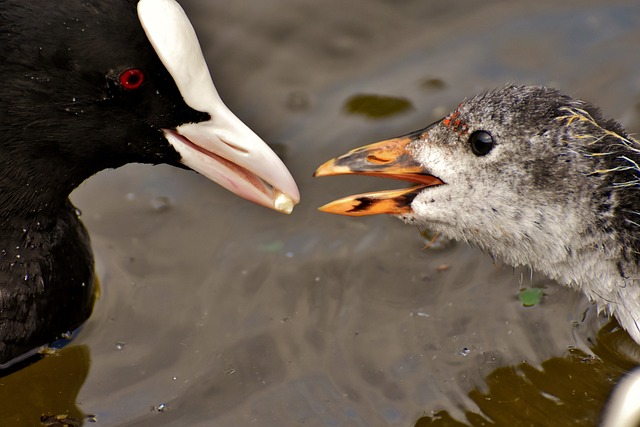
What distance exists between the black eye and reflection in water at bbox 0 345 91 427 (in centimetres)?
230

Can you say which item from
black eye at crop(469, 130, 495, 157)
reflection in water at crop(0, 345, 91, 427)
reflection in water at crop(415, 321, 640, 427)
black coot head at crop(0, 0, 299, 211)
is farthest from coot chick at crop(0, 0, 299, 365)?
reflection in water at crop(415, 321, 640, 427)

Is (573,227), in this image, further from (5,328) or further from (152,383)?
(5,328)

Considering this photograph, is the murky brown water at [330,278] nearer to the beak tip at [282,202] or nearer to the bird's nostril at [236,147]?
the beak tip at [282,202]

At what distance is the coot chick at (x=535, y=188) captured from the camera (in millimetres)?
5137

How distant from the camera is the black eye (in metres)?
5.24

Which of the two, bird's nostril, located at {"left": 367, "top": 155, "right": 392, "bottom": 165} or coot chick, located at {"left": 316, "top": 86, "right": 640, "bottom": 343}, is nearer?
coot chick, located at {"left": 316, "top": 86, "right": 640, "bottom": 343}

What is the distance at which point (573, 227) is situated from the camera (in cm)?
519

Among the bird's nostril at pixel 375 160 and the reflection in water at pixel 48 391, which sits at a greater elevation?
the bird's nostril at pixel 375 160

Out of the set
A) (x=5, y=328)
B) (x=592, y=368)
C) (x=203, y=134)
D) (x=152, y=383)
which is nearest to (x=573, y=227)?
(x=592, y=368)

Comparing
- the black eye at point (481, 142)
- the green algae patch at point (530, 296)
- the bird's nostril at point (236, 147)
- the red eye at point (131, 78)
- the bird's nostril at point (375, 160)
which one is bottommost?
the green algae patch at point (530, 296)

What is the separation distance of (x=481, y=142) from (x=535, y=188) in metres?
0.33

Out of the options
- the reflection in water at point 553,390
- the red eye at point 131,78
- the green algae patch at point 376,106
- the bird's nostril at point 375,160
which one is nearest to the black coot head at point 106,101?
the red eye at point 131,78

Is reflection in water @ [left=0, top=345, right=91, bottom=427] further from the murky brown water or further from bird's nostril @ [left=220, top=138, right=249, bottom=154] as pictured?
bird's nostril @ [left=220, top=138, right=249, bottom=154]

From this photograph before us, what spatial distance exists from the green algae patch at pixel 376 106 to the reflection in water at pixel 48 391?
2.31 m
